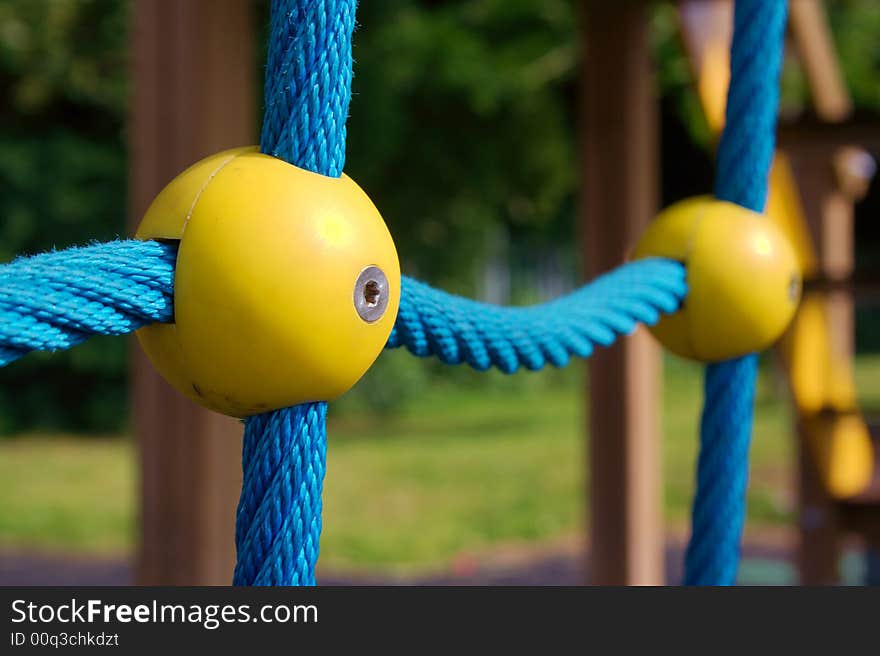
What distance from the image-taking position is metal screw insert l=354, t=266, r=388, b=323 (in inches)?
14.4

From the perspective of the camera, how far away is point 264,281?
0.35 metres

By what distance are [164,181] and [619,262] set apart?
0.68 meters

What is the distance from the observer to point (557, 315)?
0.54 metres

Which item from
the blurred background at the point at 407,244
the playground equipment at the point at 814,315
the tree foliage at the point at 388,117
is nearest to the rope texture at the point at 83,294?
the playground equipment at the point at 814,315

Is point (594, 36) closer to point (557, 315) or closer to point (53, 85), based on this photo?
point (557, 315)

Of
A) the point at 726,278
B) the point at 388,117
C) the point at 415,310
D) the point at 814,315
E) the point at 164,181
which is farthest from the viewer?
the point at 388,117

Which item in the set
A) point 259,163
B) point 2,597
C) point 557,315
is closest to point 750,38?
point 557,315

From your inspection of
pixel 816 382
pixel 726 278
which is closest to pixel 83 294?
pixel 726 278

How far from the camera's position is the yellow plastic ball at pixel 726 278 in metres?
0.58

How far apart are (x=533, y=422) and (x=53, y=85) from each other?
2786 millimetres

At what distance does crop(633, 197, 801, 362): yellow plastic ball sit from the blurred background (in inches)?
110

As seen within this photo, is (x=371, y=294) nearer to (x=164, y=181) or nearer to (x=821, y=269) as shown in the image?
(x=164, y=181)

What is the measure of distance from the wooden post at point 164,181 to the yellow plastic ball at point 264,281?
714 millimetres

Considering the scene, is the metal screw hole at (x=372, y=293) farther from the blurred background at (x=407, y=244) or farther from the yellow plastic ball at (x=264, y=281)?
the blurred background at (x=407, y=244)
